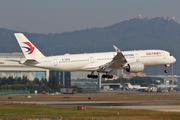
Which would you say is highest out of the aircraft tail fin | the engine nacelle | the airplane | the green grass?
the aircraft tail fin

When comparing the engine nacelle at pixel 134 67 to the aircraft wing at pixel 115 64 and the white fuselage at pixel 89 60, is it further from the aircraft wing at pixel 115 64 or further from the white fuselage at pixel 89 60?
the white fuselage at pixel 89 60

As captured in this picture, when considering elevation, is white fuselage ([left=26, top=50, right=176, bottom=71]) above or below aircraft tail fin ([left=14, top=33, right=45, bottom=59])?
below

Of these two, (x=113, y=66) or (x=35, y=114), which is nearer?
(x=35, y=114)

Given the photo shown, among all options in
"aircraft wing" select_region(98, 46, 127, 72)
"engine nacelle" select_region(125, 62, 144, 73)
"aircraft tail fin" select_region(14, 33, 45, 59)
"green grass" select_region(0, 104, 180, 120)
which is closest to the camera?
"green grass" select_region(0, 104, 180, 120)

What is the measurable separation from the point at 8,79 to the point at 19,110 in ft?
383

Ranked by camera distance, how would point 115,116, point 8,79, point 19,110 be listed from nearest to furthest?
point 115,116, point 19,110, point 8,79

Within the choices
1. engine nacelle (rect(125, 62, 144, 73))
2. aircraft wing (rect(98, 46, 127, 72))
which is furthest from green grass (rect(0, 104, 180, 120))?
engine nacelle (rect(125, 62, 144, 73))

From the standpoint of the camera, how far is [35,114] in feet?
→ 233

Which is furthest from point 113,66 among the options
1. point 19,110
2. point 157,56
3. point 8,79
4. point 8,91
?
point 8,79

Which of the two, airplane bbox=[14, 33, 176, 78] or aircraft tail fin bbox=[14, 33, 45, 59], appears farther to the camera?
aircraft tail fin bbox=[14, 33, 45, 59]

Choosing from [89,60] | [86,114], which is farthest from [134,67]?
[86,114]

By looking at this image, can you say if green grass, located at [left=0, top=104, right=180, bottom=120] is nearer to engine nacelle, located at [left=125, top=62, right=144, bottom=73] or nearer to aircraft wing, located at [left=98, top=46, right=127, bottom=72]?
aircraft wing, located at [left=98, top=46, right=127, bottom=72]

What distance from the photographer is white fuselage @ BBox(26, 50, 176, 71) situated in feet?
316

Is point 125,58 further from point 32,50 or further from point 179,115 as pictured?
point 179,115
